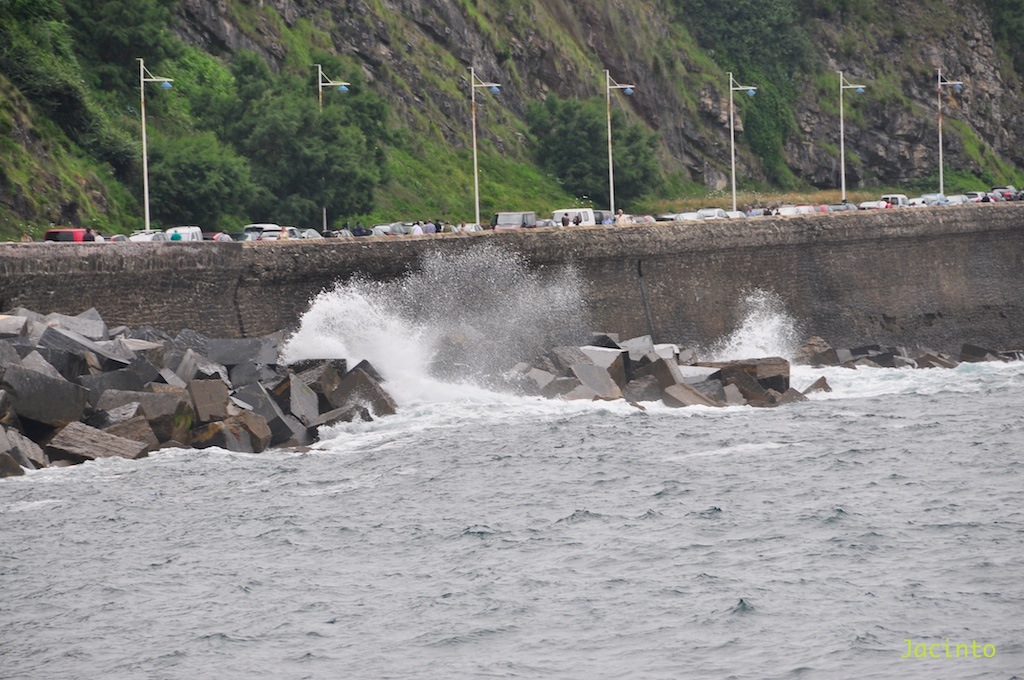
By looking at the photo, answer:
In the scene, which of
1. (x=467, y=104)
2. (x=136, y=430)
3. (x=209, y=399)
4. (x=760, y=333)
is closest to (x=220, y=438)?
(x=209, y=399)

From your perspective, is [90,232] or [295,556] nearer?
[295,556]

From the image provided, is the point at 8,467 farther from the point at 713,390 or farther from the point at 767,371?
the point at 767,371

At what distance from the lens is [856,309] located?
4034 centimetres

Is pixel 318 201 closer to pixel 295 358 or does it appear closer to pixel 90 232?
pixel 90 232

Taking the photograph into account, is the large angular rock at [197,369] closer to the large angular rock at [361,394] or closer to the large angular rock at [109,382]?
the large angular rock at [109,382]

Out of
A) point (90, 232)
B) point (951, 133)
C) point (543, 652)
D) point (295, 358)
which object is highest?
point (951, 133)

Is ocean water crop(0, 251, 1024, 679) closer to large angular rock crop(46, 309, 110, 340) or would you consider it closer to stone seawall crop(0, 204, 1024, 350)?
large angular rock crop(46, 309, 110, 340)

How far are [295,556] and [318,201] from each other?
33242 mm

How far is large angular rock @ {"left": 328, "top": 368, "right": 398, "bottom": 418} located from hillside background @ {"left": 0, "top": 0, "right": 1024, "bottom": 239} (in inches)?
654

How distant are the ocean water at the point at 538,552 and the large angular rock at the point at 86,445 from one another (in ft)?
1.03

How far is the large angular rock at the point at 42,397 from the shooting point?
74.4 ft

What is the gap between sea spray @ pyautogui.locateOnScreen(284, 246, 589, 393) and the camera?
101ft

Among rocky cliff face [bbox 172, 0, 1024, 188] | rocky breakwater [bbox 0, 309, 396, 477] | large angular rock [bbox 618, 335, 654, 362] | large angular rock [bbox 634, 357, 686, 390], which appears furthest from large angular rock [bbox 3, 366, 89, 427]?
rocky cliff face [bbox 172, 0, 1024, 188]

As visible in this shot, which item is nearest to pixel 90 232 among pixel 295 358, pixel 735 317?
pixel 295 358
